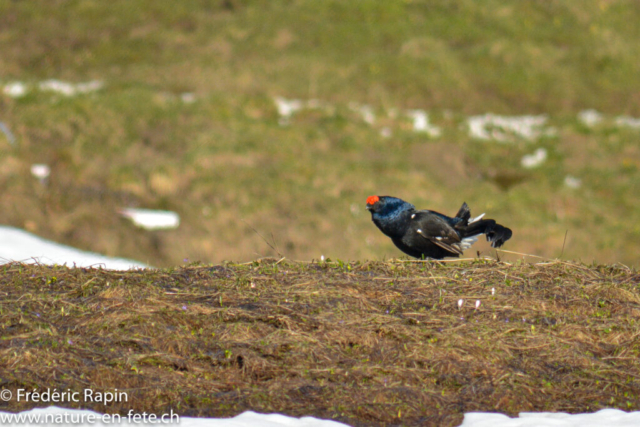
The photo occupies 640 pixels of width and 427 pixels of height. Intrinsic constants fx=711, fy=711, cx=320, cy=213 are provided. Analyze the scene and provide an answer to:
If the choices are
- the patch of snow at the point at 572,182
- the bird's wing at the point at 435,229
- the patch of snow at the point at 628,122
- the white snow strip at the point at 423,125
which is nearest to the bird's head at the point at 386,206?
the bird's wing at the point at 435,229

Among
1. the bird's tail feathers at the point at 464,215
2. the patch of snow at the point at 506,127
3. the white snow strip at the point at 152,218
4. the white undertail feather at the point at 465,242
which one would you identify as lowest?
the white undertail feather at the point at 465,242

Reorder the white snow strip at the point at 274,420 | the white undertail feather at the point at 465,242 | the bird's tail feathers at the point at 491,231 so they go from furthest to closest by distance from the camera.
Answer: the white undertail feather at the point at 465,242
the bird's tail feathers at the point at 491,231
the white snow strip at the point at 274,420

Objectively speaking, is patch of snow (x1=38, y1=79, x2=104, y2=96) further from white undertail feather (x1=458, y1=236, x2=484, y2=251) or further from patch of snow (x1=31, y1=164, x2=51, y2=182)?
white undertail feather (x1=458, y1=236, x2=484, y2=251)

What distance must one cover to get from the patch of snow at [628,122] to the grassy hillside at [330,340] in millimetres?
17034

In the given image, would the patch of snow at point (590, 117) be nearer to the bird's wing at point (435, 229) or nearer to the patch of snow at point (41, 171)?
the patch of snow at point (41, 171)

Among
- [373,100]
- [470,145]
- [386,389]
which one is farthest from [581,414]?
[373,100]

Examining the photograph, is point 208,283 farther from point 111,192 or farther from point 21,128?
point 21,128

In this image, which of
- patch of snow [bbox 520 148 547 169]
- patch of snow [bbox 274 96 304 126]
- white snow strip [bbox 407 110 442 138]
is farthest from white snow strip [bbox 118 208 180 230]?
Result: patch of snow [bbox 520 148 547 169]

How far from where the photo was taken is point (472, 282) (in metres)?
6.29

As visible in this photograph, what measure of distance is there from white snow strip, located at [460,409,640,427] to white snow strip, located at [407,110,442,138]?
16.7 m

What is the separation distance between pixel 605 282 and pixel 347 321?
96.9 inches

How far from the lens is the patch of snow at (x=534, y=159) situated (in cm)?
1992

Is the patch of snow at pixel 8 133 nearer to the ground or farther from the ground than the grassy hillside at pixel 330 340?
farther from the ground

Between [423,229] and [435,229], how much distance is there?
13 cm
